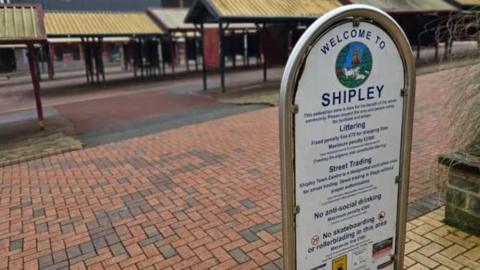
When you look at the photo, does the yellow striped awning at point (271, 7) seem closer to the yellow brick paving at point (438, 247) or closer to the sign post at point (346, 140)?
the yellow brick paving at point (438, 247)

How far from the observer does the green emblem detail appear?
2.07 metres

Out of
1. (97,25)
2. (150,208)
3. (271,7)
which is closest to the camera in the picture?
(150,208)

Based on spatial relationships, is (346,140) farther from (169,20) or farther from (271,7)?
(169,20)

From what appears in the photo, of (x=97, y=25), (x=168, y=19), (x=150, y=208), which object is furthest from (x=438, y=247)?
(x=168, y=19)

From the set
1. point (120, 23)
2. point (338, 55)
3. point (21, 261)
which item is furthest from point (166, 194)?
point (120, 23)

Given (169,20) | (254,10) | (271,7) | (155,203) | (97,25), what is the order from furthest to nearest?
(169,20) → (97,25) → (271,7) → (254,10) → (155,203)

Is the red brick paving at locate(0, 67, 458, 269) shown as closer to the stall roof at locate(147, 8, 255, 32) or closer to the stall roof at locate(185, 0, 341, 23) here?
the stall roof at locate(185, 0, 341, 23)

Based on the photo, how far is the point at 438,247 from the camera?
10.5 ft

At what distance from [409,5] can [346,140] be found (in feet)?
55.8

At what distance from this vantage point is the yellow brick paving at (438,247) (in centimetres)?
297

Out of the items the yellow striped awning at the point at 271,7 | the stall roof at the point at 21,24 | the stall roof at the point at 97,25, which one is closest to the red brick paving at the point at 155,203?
the stall roof at the point at 21,24

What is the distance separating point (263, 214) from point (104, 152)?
12.0ft

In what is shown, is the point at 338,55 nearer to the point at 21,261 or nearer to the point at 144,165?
the point at 21,261

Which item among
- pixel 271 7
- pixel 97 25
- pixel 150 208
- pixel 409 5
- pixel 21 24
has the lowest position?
pixel 150 208
